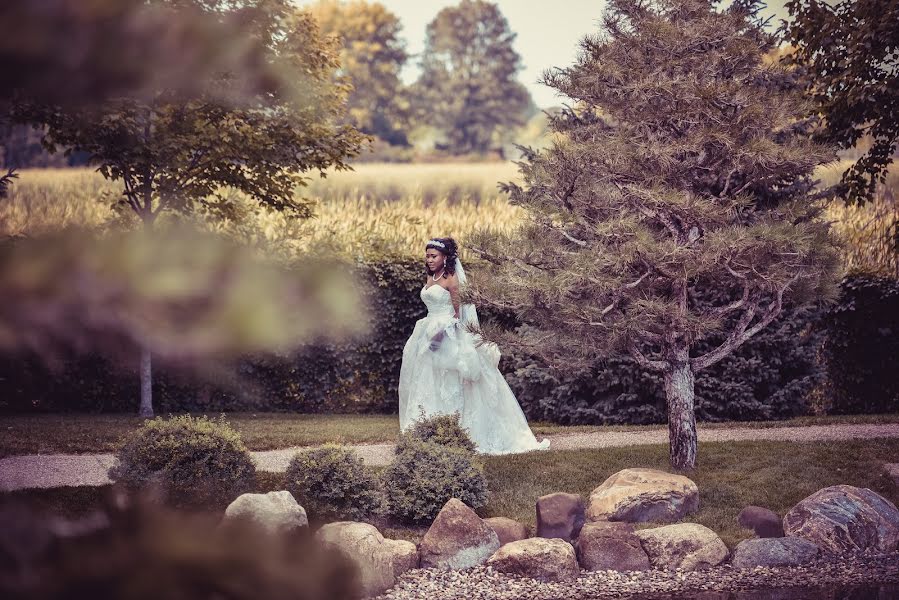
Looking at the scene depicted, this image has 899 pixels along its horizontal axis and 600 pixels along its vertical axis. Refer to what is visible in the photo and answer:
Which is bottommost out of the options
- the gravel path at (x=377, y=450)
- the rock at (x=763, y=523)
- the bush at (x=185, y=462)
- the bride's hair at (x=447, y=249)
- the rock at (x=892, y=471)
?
the rock at (x=763, y=523)

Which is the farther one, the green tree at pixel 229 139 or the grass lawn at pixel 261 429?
the green tree at pixel 229 139

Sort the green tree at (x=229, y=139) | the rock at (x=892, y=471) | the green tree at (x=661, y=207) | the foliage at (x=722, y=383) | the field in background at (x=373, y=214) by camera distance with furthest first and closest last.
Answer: the field in background at (x=373, y=214) < the foliage at (x=722, y=383) < the green tree at (x=229, y=139) < the rock at (x=892, y=471) < the green tree at (x=661, y=207)

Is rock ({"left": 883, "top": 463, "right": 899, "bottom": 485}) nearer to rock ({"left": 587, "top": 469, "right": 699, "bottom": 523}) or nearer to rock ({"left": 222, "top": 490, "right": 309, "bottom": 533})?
rock ({"left": 587, "top": 469, "right": 699, "bottom": 523})

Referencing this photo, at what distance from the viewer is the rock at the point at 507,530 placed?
608 cm

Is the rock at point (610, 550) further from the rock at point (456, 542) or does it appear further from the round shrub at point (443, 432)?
the round shrub at point (443, 432)

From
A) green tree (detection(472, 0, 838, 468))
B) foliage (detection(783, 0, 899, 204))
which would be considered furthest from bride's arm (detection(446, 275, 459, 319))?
foliage (detection(783, 0, 899, 204))

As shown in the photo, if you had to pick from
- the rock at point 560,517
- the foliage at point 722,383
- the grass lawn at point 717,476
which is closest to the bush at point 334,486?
the grass lawn at point 717,476

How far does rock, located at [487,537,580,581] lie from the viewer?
5.66m

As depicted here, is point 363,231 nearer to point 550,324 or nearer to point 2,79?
point 550,324

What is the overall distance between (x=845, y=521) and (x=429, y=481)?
2.85 meters

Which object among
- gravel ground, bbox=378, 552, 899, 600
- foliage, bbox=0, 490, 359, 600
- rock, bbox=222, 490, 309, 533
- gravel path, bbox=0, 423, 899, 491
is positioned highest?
foliage, bbox=0, 490, 359, 600

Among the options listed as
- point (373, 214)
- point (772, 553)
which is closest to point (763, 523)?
point (772, 553)

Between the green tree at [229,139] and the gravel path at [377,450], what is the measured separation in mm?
2018

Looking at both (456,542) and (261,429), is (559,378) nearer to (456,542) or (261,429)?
(261,429)
